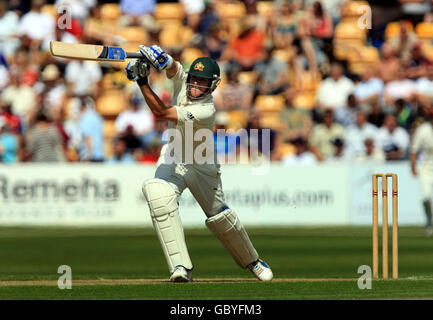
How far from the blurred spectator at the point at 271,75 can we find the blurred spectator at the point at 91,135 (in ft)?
9.89

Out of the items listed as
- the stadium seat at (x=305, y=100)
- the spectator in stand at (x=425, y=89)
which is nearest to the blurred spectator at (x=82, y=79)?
the stadium seat at (x=305, y=100)

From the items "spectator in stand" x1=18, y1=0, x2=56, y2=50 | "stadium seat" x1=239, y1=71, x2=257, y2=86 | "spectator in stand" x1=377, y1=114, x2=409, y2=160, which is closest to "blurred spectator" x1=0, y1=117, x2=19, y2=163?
"spectator in stand" x1=18, y1=0, x2=56, y2=50

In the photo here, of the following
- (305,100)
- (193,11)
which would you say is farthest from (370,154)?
(193,11)

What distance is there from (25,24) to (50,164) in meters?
4.00

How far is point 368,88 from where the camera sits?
62.8 feet

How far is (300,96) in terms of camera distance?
64.0 ft

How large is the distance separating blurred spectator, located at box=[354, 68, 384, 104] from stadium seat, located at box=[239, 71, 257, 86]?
1848 millimetres

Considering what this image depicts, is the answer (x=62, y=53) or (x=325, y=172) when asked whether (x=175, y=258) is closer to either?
(x=62, y=53)

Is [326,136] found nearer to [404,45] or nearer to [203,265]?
[404,45]

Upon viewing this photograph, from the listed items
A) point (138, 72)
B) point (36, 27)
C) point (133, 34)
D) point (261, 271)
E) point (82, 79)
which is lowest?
point (261, 271)

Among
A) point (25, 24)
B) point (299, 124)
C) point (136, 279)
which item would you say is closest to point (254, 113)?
point (299, 124)

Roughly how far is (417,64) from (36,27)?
7.18 meters

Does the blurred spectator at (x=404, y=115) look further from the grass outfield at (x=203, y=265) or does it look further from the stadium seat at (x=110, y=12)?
the stadium seat at (x=110, y=12)

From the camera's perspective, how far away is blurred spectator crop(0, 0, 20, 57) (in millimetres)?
20406
